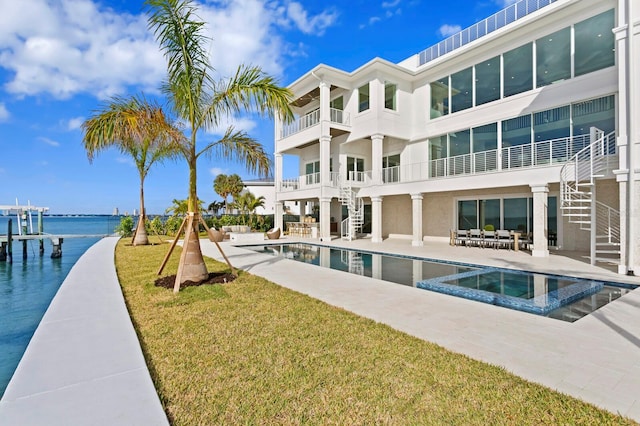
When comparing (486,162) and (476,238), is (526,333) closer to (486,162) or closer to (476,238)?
(476,238)

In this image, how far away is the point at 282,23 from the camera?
16.7 meters

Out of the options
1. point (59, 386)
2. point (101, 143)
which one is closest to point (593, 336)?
point (59, 386)

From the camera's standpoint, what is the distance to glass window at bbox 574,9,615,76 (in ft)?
41.0

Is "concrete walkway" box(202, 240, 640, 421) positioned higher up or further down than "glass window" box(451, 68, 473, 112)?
further down

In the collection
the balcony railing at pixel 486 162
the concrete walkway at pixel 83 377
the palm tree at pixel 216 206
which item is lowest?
the concrete walkway at pixel 83 377

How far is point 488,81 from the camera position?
53.8 feet

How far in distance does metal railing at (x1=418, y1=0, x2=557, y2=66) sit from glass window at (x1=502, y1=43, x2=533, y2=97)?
218 cm

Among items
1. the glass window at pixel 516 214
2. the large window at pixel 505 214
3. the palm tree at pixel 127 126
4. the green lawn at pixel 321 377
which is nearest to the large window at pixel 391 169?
the large window at pixel 505 214

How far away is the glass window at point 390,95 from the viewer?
1964 centimetres

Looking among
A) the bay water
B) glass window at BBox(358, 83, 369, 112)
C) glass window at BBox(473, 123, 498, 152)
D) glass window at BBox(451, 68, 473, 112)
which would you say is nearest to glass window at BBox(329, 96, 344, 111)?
glass window at BBox(358, 83, 369, 112)

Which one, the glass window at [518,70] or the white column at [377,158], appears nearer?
the glass window at [518,70]

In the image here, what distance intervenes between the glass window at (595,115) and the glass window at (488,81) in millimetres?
3622

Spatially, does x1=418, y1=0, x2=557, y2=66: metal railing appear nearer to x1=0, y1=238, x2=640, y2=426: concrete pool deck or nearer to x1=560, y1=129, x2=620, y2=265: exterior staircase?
x1=560, y1=129, x2=620, y2=265: exterior staircase

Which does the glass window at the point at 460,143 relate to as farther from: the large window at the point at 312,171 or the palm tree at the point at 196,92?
the palm tree at the point at 196,92
